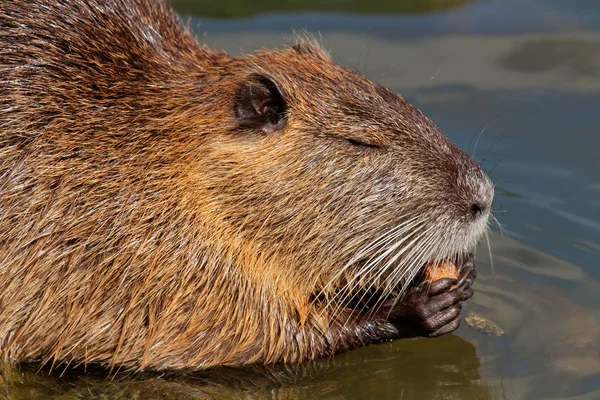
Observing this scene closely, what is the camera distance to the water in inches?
215

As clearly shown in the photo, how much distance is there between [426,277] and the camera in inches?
219

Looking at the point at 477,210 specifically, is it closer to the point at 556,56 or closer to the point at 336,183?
the point at 336,183

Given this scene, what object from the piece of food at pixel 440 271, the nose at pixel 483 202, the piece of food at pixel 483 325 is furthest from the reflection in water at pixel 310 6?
the nose at pixel 483 202

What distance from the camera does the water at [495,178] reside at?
5.47m

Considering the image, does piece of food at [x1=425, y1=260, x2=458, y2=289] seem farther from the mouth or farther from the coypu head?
the coypu head

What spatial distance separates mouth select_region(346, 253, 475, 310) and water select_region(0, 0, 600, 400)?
33 cm

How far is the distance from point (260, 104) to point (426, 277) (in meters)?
1.19

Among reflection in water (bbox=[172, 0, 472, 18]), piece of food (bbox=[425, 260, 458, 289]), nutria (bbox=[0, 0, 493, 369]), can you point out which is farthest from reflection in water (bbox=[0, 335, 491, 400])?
reflection in water (bbox=[172, 0, 472, 18])

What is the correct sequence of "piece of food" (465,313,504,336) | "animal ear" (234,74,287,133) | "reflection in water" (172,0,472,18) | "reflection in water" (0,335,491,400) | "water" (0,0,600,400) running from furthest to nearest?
"reflection in water" (172,0,472,18), "piece of food" (465,313,504,336), "water" (0,0,600,400), "reflection in water" (0,335,491,400), "animal ear" (234,74,287,133)

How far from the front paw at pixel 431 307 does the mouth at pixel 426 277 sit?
0.02m

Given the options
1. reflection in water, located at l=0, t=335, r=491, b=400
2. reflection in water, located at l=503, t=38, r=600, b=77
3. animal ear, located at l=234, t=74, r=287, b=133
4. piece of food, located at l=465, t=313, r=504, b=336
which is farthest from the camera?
reflection in water, located at l=503, t=38, r=600, b=77

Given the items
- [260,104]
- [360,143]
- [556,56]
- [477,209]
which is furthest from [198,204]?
[556,56]

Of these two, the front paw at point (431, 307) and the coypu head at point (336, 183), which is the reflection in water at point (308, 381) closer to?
the front paw at point (431, 307)

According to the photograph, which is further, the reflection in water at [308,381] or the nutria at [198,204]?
the reflection in water at [308,381]
